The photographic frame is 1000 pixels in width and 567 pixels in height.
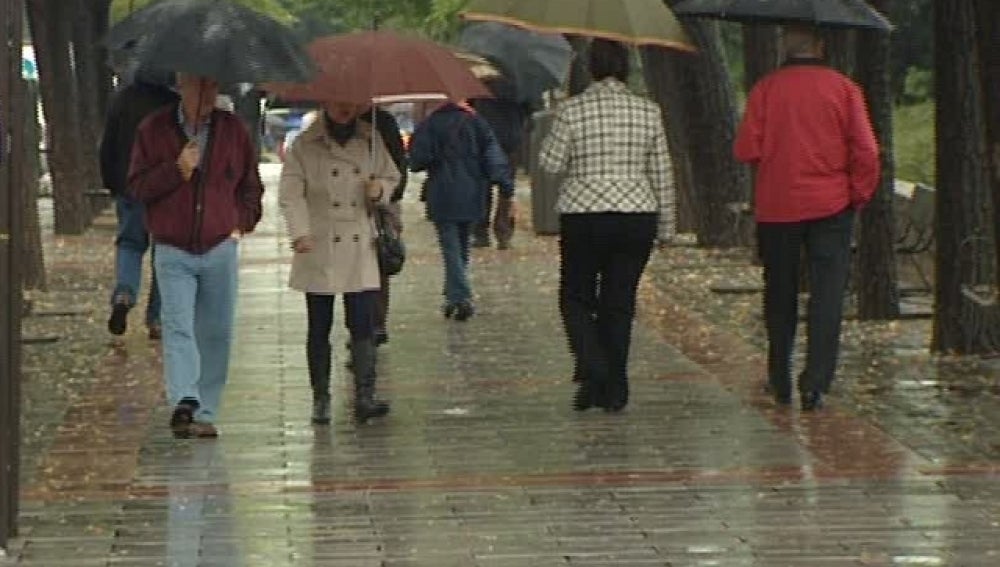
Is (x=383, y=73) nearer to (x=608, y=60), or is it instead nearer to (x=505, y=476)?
(x=608, y=60)

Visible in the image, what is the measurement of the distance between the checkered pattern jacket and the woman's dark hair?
0.27ft

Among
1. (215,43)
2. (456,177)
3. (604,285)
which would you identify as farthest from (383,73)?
(456,177)

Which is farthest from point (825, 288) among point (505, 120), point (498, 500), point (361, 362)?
point (505, 120)

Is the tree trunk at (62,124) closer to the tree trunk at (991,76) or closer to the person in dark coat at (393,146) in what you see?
the person in dark coat at (393,146)

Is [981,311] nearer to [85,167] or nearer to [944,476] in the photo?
[944,476]

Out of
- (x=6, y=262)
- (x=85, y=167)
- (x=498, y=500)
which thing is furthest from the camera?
(x=85, y=167)

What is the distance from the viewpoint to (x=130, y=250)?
1549 cm

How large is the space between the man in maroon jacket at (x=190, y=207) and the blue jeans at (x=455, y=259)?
5618 mm

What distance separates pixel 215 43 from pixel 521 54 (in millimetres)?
14344

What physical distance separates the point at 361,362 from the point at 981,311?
156 inches

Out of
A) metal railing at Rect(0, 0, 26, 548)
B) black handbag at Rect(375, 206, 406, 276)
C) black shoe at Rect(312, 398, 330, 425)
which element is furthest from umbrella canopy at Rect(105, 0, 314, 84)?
metal railing at Rect(0, 0, 26, 548)

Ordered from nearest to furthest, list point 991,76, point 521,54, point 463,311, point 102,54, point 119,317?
point 991,76, point 119,317, point 463,311, point 521,54, point 102,54

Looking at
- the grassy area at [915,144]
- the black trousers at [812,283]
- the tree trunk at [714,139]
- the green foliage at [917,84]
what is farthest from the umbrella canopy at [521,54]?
the black trousers at [812,283]

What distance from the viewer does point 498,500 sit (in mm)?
9734
